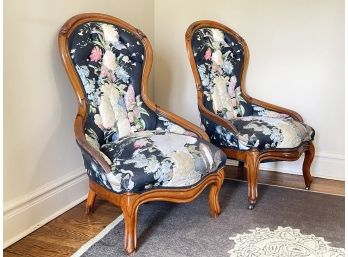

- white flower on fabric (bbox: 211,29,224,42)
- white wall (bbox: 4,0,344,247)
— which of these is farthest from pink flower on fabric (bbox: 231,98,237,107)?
white flower on fabric (bbox: 211,29,224,42)

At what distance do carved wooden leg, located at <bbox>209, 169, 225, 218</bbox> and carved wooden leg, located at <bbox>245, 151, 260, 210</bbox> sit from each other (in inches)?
8.1

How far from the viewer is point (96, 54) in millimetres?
2084

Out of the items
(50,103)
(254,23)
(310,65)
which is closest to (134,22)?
(254,23)

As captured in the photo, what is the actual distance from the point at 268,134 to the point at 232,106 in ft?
1.67

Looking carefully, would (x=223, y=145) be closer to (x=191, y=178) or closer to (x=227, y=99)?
(x=227, y=99)

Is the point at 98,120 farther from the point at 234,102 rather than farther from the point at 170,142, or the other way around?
the point at 234,102

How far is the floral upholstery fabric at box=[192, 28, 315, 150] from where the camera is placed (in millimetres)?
2229

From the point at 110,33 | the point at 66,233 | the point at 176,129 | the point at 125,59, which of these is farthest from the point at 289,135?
the point at 66,233

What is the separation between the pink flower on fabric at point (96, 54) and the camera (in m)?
2.07

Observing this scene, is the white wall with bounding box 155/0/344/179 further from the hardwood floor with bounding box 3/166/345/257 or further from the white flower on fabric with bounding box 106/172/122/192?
the white flower on fabric with bounding box 106/172/122/192

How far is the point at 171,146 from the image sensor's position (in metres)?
1.81

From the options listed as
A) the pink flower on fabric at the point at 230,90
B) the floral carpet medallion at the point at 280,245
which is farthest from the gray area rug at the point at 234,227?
the pink flower on fabric at the point at 230,90

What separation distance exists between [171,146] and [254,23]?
4.85ft

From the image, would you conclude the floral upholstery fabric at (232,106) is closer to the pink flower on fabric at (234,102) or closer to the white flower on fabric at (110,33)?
the pink flower on fabric at (234,102)
